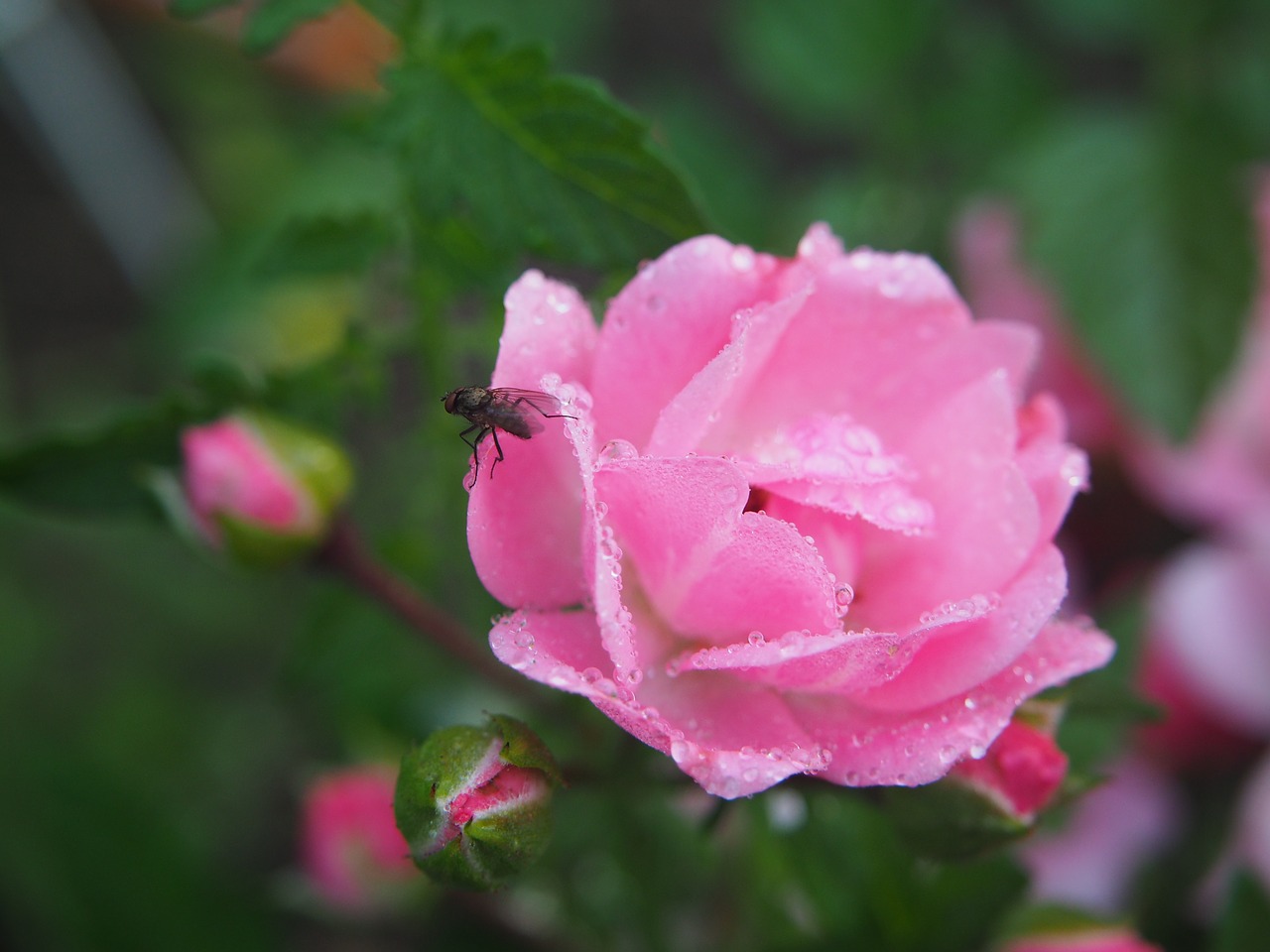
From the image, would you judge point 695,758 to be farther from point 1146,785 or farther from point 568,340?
point 1146,785

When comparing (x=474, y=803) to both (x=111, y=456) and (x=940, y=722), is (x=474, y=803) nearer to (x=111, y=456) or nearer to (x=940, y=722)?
(x=940, y=722)

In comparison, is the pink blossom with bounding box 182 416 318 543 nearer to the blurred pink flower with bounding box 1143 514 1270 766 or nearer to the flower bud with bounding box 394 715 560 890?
the flower bud with bounding box 394 715 560 890

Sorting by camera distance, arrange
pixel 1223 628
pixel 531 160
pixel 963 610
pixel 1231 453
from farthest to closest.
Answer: pixel 1231 453
pixel 1223 628
pixel 531 160
pixel 963 610

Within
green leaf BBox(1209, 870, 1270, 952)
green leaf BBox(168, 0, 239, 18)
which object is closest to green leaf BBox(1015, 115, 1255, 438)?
green leaf BBox(1209, 870, 1270, 952)

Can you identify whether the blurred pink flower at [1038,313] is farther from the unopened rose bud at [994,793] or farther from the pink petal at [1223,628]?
the unopened rose bud at [994,793]

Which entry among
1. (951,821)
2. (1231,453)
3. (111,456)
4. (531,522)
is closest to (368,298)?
(111,456)
